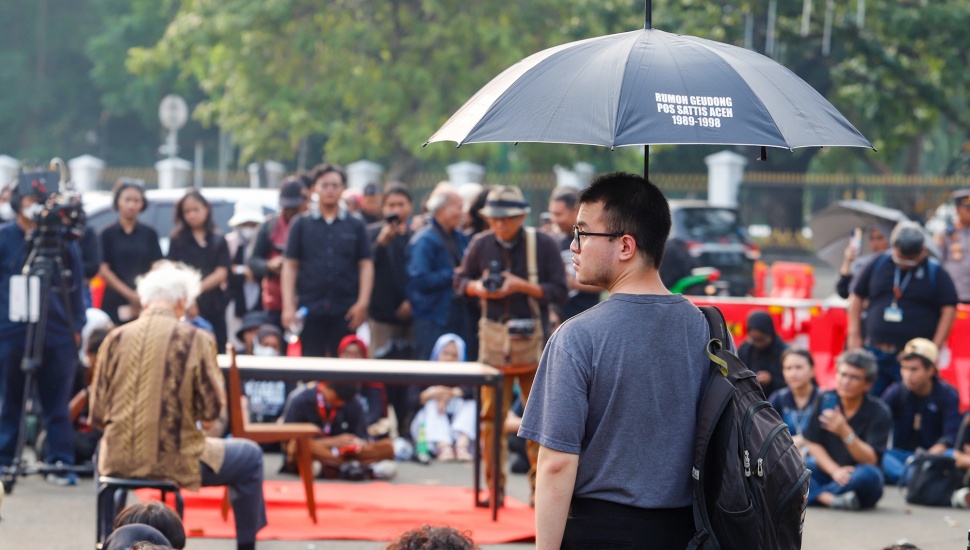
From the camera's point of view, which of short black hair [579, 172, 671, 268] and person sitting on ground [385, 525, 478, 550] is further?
short black hair [579, 172, 671, 268]

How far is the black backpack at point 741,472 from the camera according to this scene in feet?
11.1

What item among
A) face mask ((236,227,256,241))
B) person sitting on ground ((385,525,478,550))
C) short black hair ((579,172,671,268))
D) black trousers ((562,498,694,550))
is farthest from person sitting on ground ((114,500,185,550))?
face mask ((236,227,256,241))

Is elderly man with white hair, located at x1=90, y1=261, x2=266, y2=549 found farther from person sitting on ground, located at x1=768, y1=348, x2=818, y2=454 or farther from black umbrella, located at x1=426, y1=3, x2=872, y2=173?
person sitting on ground, located at x1=768, y1=348, x2=818, y2=454

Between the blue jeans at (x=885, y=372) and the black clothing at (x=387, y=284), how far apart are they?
12.2 ft

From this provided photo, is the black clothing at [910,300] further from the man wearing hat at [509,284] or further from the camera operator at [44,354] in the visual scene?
the camera operator at [44,354]

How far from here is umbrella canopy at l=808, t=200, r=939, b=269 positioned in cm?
1345

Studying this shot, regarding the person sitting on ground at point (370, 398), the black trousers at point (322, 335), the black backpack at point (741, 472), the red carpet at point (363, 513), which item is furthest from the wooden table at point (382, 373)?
the black backpack at point (741, 472)

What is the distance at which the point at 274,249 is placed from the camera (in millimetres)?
11156

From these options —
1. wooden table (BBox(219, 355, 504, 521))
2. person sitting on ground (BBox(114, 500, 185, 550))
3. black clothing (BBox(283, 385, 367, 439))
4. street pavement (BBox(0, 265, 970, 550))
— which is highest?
wooden table (BBox(219, 355, 504, 521))

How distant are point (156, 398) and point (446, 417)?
15.0ft

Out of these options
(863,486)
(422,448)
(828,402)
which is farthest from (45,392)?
(863,486)

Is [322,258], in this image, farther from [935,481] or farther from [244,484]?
[935,481]

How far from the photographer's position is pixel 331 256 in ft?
33.0

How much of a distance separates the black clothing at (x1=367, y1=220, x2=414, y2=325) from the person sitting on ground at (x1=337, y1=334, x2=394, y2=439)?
2.51ft
